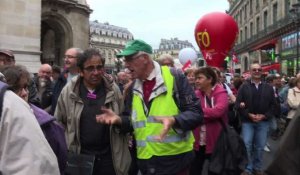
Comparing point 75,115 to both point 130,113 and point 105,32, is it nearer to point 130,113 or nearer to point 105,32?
point 130,113

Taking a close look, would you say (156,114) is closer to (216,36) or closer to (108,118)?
(108,118)

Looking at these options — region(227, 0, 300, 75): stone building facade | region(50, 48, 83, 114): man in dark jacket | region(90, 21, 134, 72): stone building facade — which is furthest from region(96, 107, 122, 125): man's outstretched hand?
region(90, 21, 134, 72): stone building facade

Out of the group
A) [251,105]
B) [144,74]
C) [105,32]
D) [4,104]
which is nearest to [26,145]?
[4,104]

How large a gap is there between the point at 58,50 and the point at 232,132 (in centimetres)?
2121

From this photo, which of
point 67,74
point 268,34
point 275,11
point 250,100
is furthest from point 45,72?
point 275,11

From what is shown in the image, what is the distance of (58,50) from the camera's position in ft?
82.6

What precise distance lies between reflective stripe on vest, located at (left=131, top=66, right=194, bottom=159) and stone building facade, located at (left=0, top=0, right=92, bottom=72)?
995 centimetres

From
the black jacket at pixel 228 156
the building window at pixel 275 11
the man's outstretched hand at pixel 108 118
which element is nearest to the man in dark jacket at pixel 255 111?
the black jacket at pixel 228 156

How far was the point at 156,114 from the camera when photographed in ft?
11.5

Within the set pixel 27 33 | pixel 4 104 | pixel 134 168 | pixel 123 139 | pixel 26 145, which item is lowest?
pixel 134 168

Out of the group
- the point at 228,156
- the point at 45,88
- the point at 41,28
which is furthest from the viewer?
the point at 41,28

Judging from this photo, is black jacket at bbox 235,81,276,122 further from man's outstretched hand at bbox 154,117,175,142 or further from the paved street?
man's outstretched hand at bbox 154,117,175,142

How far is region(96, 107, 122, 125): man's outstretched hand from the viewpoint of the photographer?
3.46 metres

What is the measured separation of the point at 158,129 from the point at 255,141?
14.6 feet
